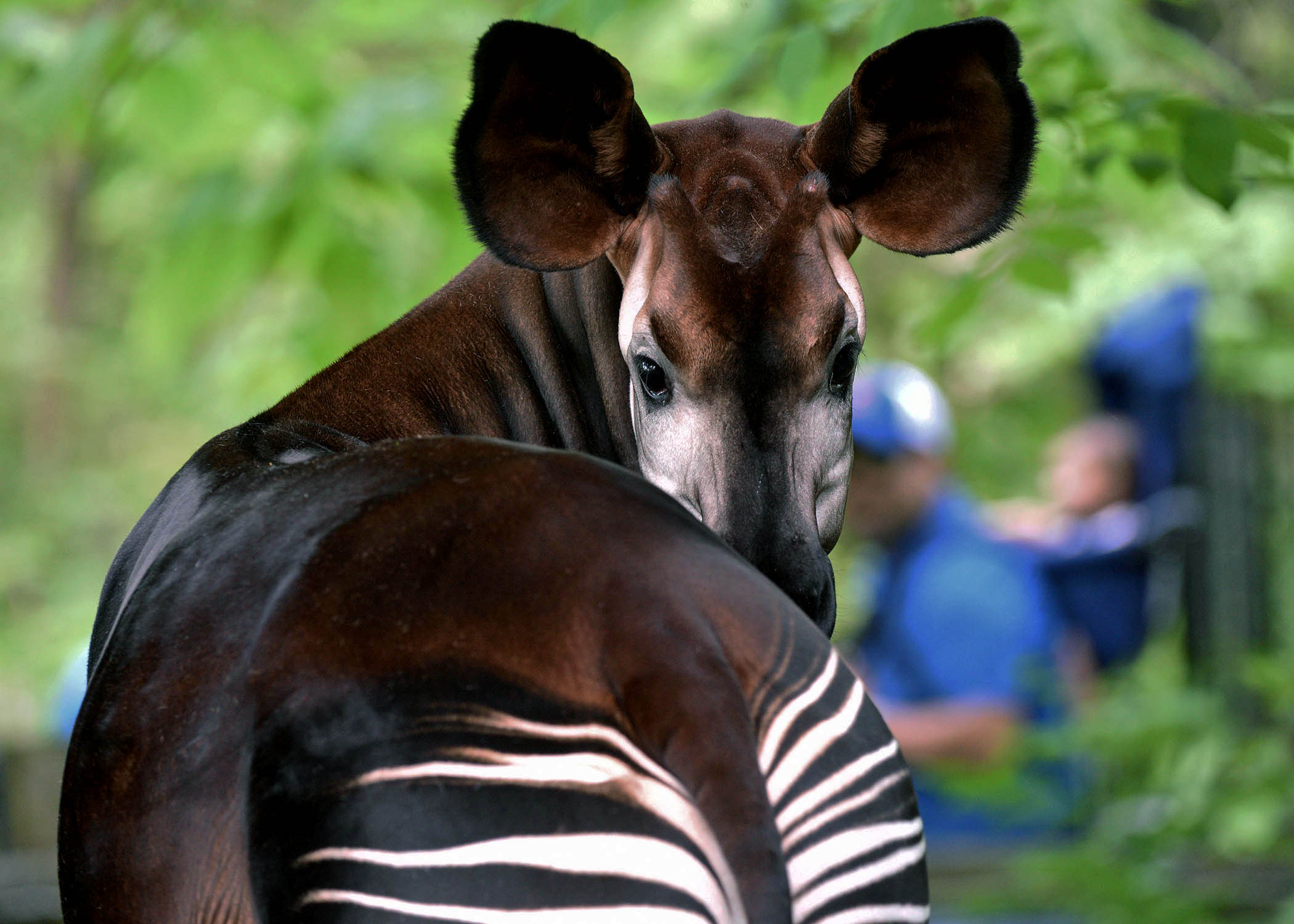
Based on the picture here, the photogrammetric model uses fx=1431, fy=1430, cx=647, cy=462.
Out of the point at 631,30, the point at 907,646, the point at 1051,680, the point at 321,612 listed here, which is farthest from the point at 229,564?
the point at 907,646

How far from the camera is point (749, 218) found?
2.28 metres

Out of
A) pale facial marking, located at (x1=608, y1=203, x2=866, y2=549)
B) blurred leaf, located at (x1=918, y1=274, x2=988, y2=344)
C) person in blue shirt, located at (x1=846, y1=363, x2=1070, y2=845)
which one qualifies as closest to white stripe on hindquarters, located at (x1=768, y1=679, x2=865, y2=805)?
pale facial marking, located at (x1=608, y1=203, x2=866, y2=549)

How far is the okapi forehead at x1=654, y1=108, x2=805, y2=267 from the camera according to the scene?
2.26 m

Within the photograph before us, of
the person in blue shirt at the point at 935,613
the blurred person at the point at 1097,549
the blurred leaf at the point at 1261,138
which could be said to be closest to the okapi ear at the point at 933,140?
the blurred leaf at the point at 1261,138

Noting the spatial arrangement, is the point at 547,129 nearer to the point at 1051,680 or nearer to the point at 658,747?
the point at 658,747

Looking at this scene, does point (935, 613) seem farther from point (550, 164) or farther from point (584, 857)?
point (584, 857)

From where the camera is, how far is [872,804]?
1.41 metres

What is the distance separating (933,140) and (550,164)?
2.20ft

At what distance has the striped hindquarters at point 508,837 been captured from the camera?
4.15 ft

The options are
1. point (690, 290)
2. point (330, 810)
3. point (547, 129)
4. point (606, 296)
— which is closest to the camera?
point (330, 810)

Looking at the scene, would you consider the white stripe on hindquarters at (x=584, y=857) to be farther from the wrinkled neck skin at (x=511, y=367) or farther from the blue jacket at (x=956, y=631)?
the blue jacket at (x=956, y=631)

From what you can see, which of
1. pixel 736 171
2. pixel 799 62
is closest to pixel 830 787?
pixel 736 171

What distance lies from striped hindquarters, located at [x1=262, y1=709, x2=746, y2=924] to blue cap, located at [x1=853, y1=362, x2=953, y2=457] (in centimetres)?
499

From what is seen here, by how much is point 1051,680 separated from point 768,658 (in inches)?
141
